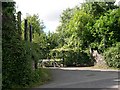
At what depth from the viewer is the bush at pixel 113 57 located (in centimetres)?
2784

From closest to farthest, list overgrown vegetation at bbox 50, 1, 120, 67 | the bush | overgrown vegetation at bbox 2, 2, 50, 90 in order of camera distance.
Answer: overgrown vegetation at bbox 2, 2, 50, 90 → the bush → overgrown vegetation at bbox 50, 1, 120, 67

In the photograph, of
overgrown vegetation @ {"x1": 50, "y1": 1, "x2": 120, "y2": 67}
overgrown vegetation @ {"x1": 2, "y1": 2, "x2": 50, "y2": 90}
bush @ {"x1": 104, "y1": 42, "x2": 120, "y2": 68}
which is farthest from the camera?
overgrown vegetation @ {"x1": 50, "y1": 1, "x2": 120, "y2": 67}

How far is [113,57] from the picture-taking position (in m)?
28.3

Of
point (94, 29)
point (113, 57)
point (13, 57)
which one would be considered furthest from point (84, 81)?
point (94, 29)

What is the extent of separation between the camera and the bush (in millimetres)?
27844

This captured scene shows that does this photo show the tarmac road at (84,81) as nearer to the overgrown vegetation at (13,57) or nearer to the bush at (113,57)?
the overgrown vegetation at (13,57)

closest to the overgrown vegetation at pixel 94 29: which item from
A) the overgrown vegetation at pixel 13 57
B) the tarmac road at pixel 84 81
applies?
the tarmac road at pixel 84 81

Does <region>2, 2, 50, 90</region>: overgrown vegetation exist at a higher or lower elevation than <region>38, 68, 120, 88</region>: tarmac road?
higher

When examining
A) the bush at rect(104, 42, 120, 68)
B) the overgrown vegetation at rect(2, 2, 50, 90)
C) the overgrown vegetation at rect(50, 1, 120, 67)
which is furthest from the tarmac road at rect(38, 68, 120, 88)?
the overgrown vegetation at rect(50, 1, 120, 67)

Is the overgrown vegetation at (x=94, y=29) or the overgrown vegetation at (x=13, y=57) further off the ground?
the overgrown vegetation at (x=94, y=29)

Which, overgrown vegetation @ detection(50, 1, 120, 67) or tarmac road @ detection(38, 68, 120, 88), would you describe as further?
overgrown vegetation @ detection(50, 1, 120, 67)

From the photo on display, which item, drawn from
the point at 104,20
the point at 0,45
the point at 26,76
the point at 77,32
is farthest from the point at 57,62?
the point at 0,45

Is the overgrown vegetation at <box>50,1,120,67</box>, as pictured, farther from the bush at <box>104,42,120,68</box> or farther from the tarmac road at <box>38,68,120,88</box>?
the tarmac road at <box>38,68,120,88</box>

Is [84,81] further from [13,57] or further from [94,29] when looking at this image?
[94,29]
